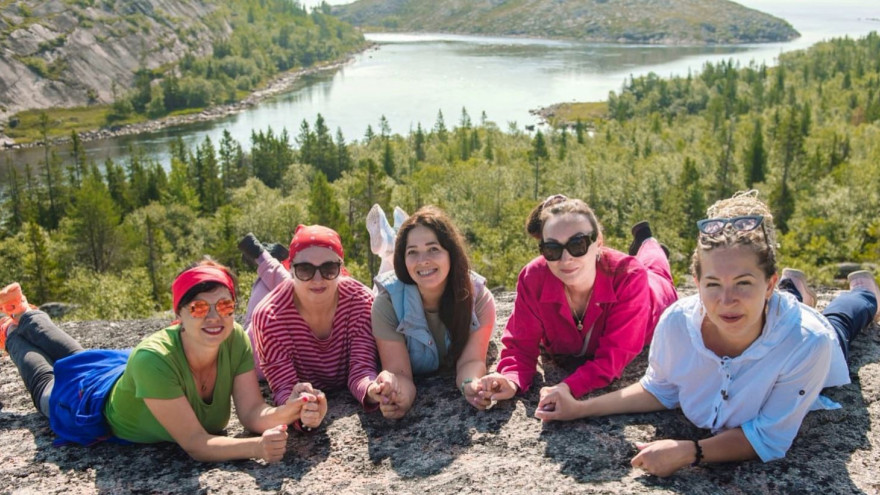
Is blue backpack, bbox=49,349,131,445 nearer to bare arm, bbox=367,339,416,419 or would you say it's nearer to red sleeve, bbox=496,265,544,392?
bare arm, bbox=367,339,416,419

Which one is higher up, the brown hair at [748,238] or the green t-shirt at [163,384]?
the brown hair at [748,238]

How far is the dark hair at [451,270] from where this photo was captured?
196 inches

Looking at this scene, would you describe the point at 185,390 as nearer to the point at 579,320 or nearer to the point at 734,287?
the point at 579,320

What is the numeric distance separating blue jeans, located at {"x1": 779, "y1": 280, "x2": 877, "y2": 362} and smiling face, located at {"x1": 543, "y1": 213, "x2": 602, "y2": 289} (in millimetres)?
2105

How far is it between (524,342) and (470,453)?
0.99 metres

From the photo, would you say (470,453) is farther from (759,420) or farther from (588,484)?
(759,420)

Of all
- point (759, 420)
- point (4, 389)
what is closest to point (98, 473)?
point (4, 389)

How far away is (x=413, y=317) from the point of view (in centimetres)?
518

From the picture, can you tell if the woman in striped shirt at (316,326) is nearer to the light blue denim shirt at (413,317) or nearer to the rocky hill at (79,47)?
the light blue denim shirt at (413,317)

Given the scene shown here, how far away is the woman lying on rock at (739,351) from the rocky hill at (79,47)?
12862cm

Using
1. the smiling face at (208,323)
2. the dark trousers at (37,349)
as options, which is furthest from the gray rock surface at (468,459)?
the smiling face at (208,323)

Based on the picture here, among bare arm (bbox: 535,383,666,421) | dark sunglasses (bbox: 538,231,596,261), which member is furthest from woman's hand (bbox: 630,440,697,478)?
dark sunglasses (bbox: 538,231,596,261)

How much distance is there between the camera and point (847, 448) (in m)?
4.07

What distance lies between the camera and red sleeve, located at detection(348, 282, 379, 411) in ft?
16.9
